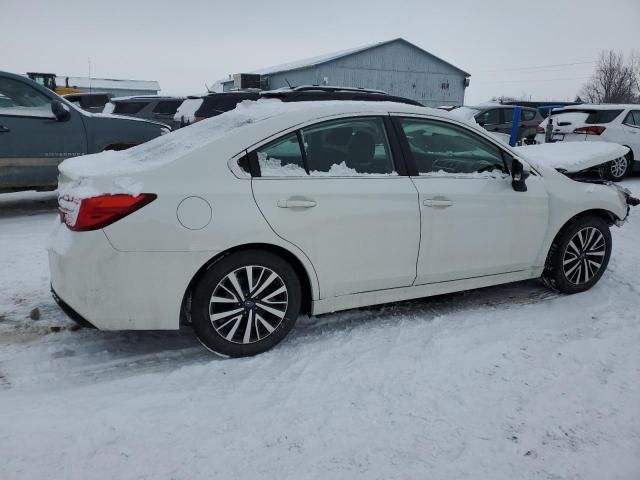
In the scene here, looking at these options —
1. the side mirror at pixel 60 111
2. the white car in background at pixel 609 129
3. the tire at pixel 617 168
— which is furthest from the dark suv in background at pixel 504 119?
the side mirror at pixel 60 111

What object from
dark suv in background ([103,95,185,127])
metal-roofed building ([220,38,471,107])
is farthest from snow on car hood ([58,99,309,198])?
metal-roofed building ([220,38,471,107])

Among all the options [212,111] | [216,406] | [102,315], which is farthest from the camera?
[212,111]

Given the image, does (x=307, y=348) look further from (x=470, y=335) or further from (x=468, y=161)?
(x=468, y=161)

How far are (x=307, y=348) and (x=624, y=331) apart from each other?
2.29m

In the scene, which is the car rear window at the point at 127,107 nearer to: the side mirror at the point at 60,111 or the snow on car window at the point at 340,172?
the side mirror at the point at 60,111

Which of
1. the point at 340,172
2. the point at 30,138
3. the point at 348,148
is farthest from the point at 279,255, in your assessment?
the point at 30,138

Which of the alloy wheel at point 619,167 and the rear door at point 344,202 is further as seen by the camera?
the alloy wheel at point 619,167

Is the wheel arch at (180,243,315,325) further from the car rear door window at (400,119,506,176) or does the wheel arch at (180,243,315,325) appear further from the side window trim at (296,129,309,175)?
the car rear door window at (400,119,506,176)

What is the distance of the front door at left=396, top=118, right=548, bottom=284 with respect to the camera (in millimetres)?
3688

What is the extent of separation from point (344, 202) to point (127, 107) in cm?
1256

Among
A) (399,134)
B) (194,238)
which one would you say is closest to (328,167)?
(399,134)

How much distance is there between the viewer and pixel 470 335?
366 cm

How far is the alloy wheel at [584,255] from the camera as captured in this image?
4371 millimetres

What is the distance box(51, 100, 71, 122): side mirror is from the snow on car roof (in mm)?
3694
